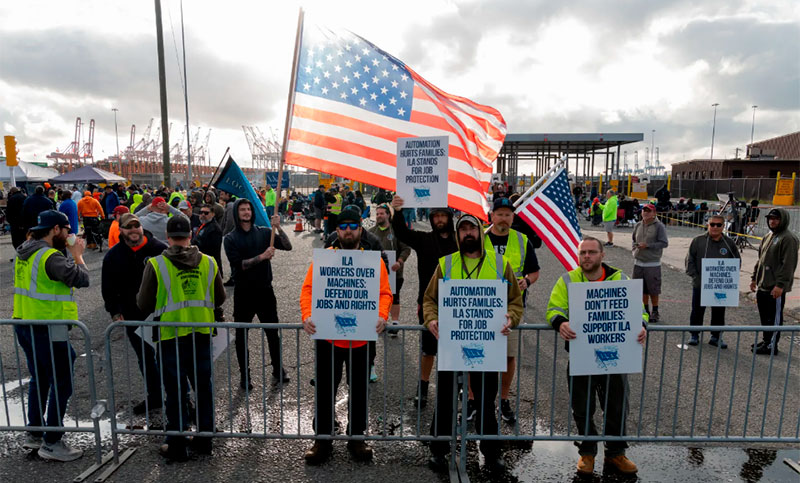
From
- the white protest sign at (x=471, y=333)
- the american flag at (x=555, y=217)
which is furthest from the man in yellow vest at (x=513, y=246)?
the white protest sign at (x=471, y=333)

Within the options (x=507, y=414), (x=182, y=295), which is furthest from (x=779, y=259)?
(x=182, y=295)

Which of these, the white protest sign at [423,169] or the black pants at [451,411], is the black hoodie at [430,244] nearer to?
the white protest sign at [423,169]

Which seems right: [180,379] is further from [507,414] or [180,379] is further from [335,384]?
[507,414]

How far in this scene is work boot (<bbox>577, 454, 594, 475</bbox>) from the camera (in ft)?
12.6

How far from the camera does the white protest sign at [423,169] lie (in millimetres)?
4477

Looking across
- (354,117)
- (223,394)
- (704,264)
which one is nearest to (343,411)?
(223,394)

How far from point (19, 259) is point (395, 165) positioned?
10.3 feet

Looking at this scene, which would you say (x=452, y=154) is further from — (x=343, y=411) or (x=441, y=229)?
(x=343, y=411)

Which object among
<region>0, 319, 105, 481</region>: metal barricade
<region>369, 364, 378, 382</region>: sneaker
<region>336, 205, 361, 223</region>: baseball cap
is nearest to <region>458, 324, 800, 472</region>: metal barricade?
<region>369, 364, 378, 382</region>: sneaker

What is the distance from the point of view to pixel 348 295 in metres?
3.82

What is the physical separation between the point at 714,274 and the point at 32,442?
284 inches

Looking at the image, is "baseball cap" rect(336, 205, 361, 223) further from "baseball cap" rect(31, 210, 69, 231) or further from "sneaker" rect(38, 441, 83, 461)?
"sneaker" rect(38, 441, 83, 461)

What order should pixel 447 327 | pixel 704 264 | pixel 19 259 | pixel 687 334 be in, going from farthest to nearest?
pixel 687 334
pixel 704 264
pixel 19 259
pixel 447 327

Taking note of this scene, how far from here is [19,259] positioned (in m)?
3.96
